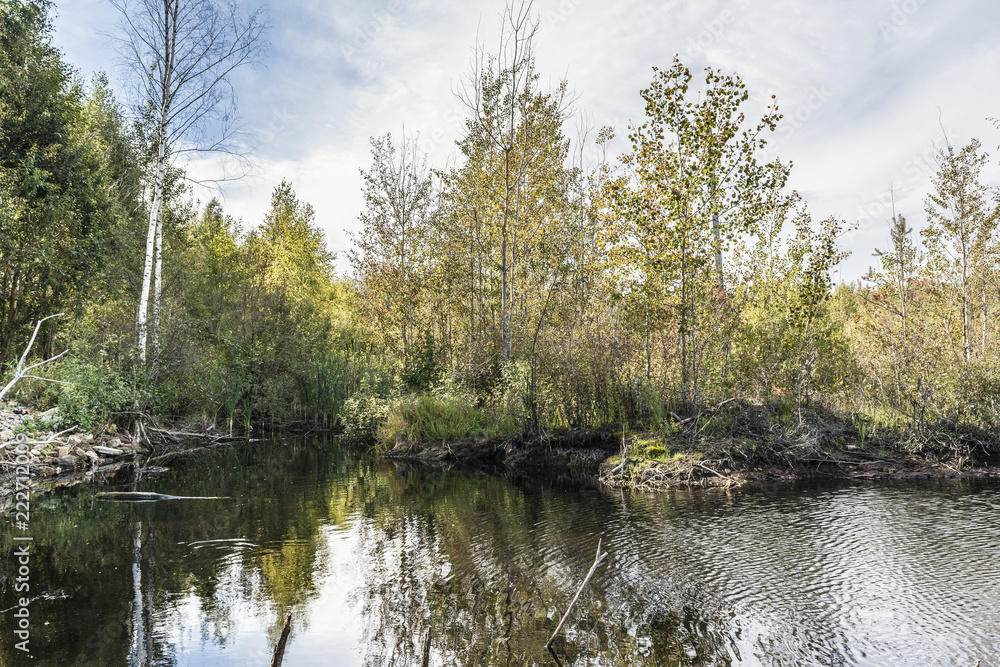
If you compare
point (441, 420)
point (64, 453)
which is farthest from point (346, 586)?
point (64, 453)

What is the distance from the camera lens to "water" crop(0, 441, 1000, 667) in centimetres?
416

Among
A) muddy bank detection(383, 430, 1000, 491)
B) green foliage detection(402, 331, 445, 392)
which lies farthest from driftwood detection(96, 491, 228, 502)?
green foliage detection(402, 331, 445, 392)

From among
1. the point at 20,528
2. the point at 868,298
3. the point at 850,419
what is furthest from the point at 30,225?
the point at 868,298

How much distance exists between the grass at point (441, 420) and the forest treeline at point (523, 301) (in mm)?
80

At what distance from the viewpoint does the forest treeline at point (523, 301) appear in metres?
11.8

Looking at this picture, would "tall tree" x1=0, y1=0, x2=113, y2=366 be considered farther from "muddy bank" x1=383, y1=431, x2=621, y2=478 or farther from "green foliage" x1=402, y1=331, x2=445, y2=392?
"muddy bank" x1=383, y1=431, x2=621, y2=478

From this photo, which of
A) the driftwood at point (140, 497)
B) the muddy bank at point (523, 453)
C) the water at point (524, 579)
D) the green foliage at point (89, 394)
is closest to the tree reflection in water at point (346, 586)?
the water at point (524, 579)

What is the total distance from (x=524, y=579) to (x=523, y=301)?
13.3m

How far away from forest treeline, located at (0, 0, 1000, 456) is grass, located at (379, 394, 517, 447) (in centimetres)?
8

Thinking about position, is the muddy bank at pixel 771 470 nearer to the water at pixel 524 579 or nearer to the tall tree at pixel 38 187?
the water at pixel 524 579

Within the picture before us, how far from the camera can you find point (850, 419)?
39.3ft

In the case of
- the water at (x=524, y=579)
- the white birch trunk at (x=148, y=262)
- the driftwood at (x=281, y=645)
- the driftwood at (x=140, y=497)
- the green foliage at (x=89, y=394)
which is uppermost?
the white birch trunk at (x=148, y=262)

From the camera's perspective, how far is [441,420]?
15.2 metres

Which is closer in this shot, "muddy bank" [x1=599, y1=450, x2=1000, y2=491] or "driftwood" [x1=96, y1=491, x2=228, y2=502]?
"driftwood" [x1=96, y1=491, x2=228, y2=502]
